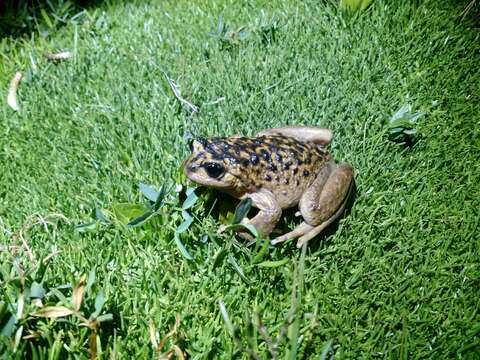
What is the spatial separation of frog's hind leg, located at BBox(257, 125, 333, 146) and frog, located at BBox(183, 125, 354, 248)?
7.8 inches

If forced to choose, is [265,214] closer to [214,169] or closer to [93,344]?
[214,169]

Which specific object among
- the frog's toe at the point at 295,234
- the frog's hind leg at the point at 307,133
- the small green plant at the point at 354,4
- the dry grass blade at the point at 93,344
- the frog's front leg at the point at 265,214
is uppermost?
the small green plant at the point at 354,4

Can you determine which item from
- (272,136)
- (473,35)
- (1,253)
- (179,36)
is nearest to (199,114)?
(272,136)

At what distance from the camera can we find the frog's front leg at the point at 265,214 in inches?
103

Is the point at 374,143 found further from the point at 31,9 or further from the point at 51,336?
the point at 31,9

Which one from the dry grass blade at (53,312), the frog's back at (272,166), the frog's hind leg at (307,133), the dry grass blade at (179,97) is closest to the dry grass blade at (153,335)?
the dry grass blade at (53,312)

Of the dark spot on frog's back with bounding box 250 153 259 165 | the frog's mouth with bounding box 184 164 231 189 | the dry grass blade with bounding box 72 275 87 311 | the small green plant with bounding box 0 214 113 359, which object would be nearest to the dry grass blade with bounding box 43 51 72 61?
the frog's mouth with bounding box 184 164 231 189

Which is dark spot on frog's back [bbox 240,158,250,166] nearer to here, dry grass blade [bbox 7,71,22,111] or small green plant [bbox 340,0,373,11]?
dry grass blade [bbox 7,71,22,111]

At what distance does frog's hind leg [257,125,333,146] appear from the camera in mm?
3000

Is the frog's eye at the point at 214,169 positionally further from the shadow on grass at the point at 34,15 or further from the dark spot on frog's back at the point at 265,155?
the shadow on grass at the point at 34,15

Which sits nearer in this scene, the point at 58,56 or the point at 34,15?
the point at 58,56

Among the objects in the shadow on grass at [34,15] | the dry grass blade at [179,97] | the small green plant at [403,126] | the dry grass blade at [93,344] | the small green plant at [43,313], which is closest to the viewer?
the small green plant at [43,313]

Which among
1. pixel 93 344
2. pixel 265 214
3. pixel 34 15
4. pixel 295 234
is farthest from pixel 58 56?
pixel 93 344

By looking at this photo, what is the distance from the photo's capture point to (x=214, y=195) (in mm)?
2838
